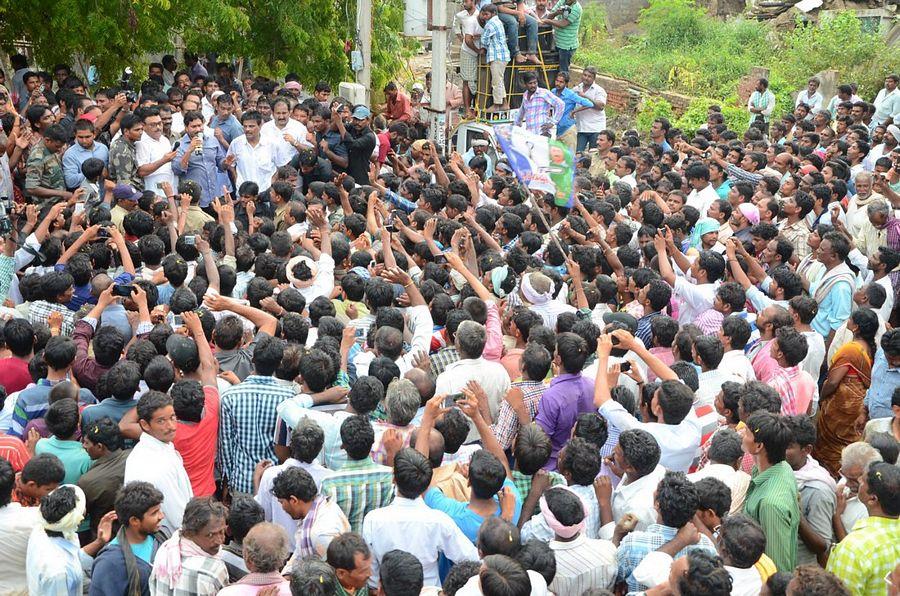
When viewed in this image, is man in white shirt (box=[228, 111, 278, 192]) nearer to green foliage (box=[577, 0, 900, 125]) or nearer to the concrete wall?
green foliage (box=[577, 0, 900, 125])

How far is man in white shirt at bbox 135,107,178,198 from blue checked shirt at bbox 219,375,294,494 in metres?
4.91

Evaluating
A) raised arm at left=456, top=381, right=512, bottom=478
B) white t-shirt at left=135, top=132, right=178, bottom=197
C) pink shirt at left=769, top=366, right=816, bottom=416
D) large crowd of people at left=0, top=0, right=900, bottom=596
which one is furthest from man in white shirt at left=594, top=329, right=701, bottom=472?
white t-shirt at left=135, top=132, right=178, bottom=197

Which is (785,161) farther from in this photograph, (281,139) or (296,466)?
(296,466)

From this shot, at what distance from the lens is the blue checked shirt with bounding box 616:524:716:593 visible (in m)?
4.72

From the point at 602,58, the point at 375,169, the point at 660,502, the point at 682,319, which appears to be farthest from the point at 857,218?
the point at 602,58

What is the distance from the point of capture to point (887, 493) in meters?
4.76

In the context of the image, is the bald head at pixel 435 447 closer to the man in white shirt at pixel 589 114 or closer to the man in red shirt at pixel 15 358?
the man in red shirt at pixel 15 358

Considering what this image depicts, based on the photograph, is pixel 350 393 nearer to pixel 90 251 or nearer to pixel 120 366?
pixel 120 366

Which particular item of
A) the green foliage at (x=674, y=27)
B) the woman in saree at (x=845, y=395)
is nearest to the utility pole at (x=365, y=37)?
the woman in saree at (x=845, y=395)

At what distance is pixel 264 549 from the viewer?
4.27m

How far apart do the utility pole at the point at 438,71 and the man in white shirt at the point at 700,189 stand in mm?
4380

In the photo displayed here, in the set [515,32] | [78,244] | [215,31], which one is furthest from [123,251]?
[515,32]

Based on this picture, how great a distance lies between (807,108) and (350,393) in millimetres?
14621

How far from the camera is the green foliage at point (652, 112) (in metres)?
21.8
